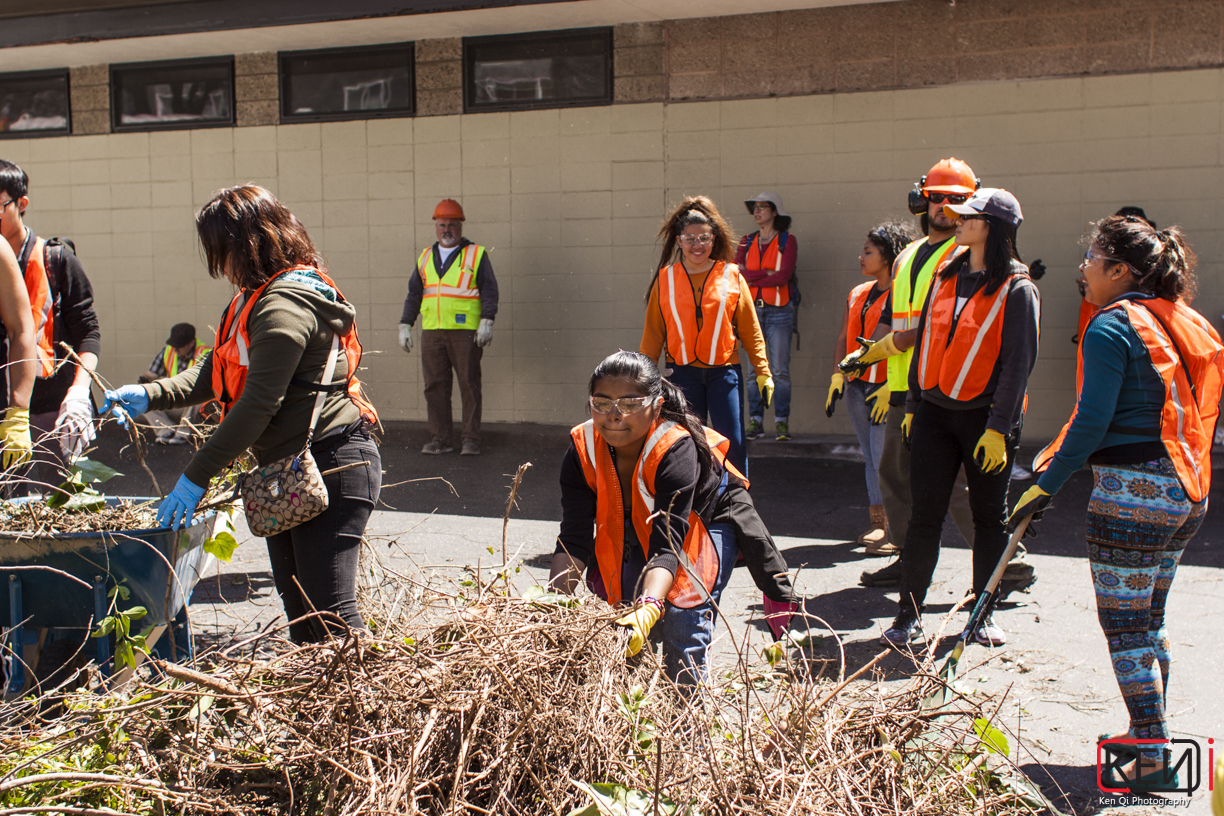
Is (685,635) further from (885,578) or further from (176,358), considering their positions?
(176,358)

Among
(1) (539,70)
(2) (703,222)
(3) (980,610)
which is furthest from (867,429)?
(1) (539,70)

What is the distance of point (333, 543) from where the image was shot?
9.79ft

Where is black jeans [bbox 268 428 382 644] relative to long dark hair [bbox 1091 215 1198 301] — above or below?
below

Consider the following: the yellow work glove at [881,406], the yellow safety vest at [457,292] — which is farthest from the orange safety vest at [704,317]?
the yellow safety vest at [457,292]

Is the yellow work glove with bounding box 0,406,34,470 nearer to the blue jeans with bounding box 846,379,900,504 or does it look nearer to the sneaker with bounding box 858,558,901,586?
the sneaker with bounding box 858,558,901,586

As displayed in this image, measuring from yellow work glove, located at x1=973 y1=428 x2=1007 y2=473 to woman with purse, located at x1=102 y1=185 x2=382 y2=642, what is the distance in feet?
7.18

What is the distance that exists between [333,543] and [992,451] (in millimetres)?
2345

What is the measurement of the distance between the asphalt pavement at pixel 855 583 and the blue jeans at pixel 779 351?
343 millimetres

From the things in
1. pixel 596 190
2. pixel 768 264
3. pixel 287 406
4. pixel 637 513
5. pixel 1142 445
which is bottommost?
pixel 637 513

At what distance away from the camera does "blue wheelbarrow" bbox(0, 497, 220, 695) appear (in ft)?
10.1

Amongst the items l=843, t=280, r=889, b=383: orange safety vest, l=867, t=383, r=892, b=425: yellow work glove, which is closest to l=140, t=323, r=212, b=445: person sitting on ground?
l=843, t=280, r=889, b=383: orange safety vest

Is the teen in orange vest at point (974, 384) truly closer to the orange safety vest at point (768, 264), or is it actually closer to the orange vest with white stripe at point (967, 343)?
the orange vest with white stripe at point (967, 343)

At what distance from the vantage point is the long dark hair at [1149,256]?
3057mm

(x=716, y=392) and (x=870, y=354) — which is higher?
(x=870, y=354)
